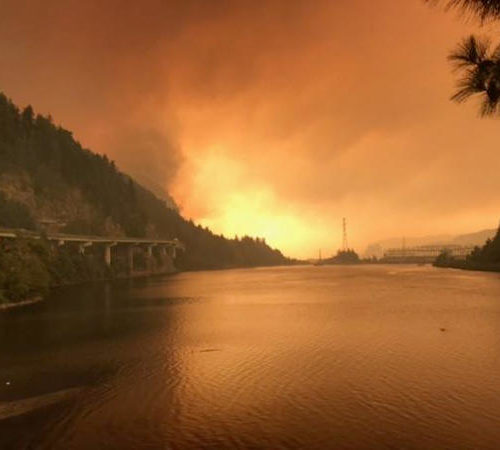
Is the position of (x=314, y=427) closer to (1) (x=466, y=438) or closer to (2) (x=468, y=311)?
(1) (x=466, y=438)

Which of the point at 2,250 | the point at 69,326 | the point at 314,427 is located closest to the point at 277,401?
the point at 314,427

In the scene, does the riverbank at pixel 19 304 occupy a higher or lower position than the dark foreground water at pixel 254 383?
higher

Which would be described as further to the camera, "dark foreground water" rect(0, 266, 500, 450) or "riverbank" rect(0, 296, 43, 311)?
"riverbank" rect(0, 296, 43, 311)

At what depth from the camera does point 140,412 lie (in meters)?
24.4

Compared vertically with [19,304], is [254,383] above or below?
below

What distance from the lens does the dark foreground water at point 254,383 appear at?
21.2 metres

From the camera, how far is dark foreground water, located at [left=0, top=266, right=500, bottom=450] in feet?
69.5

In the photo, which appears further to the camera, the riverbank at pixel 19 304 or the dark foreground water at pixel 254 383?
the riverbank at pixel 19 304

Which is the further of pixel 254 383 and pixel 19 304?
pixel 19 304

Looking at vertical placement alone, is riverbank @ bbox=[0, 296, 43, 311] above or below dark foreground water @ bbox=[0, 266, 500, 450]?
above

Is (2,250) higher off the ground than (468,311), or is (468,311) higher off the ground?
(2,250)

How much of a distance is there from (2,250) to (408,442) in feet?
258

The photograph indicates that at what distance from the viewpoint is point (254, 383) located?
2981 centimetres

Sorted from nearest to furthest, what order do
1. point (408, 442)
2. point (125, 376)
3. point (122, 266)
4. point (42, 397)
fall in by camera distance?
point (408, 442) < point (42, 397) < point (125, 376) < point (122, 266)
